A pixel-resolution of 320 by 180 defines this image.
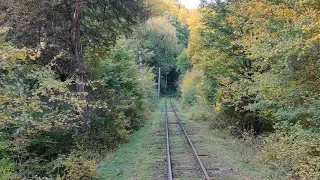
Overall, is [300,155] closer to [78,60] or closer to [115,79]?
[78,60]

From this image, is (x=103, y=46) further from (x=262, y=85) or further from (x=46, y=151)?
(x=262, y=85)

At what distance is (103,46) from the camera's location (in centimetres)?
1953

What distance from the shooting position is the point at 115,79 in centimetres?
2205

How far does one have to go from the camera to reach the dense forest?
9750mm

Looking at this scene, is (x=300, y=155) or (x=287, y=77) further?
(x=287, y=77)

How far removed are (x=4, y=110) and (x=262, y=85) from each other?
29.5 ft

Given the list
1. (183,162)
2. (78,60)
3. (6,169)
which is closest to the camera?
(6,169)

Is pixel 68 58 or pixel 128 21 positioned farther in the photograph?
pixel 128 21

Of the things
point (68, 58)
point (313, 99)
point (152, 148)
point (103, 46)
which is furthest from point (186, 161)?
point (103, 46)

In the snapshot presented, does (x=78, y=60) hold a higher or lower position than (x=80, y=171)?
higher

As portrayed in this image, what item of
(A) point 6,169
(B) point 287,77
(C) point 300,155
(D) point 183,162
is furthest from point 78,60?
(C) point 300,155

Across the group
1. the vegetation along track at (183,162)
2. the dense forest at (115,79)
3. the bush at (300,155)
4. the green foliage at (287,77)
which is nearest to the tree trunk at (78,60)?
the dense forest at (115,79)

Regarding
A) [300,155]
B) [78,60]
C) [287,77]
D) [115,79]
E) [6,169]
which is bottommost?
[6,169]

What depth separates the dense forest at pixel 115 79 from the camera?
9.75 m
